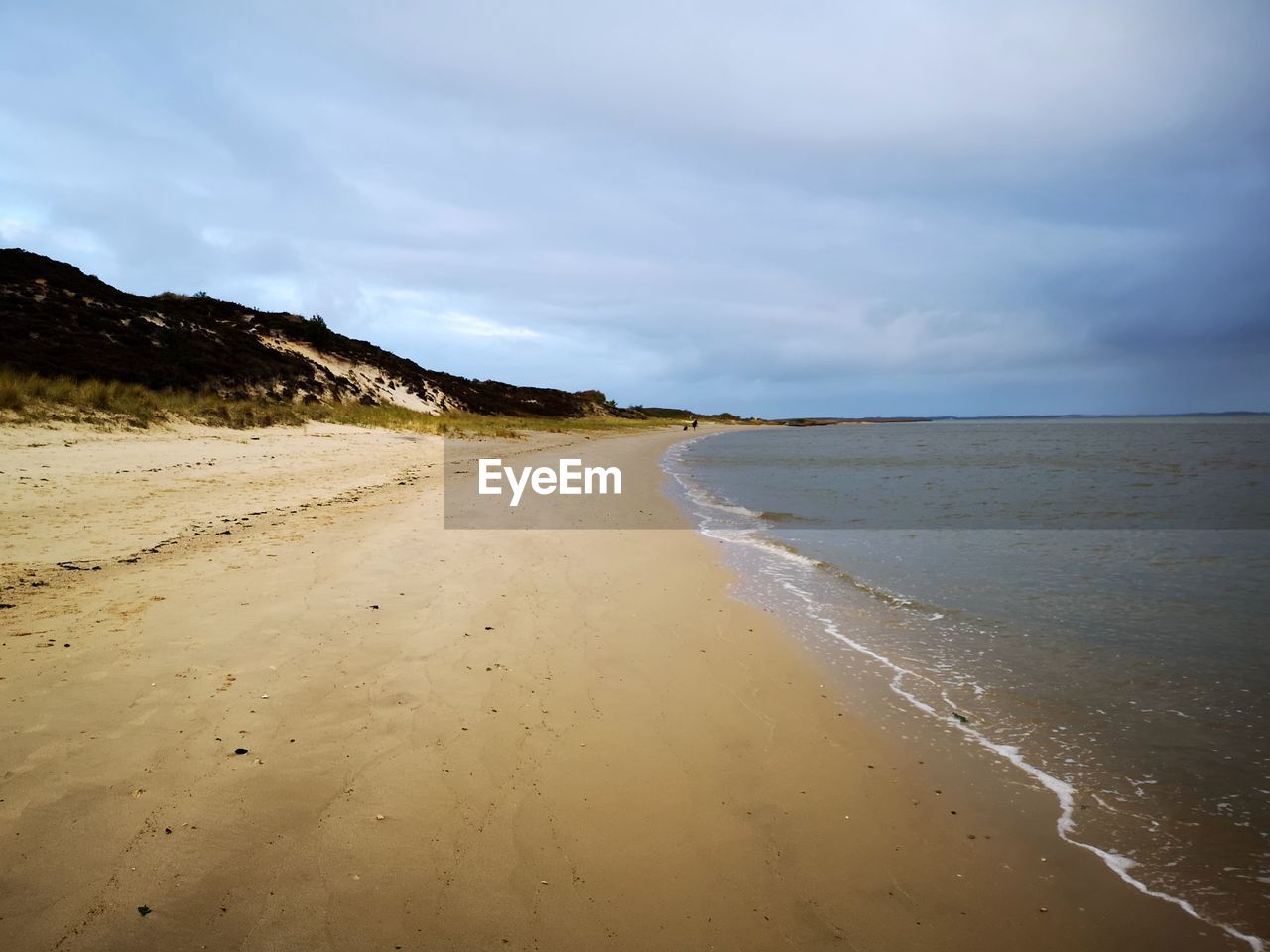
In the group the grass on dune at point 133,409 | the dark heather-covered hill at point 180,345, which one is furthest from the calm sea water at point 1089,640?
the dark heather-covered hill at point 180,345

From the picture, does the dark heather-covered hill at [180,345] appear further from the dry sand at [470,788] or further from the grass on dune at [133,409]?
the dry sand at [470,788]

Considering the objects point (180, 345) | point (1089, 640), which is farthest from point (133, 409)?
point (1089, 640)

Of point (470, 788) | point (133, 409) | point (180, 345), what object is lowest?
point (470, 788)

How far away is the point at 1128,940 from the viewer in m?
2.60

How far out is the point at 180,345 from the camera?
29.7 metres

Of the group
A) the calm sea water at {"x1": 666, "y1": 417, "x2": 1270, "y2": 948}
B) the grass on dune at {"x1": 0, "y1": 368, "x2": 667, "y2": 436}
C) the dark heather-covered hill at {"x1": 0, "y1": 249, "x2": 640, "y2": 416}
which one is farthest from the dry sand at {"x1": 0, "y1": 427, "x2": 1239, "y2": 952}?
the dark heather-covered hill at {"x1": 0, "y1": 249, "x2": 640, "y2": 416}

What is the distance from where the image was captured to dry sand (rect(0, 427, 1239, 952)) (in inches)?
101

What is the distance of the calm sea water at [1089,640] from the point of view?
3.42 meters

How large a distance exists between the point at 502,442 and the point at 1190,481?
27.5m

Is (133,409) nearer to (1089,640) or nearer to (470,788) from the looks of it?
(470,788)

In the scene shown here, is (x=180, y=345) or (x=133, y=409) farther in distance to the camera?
(x=180, y=345)

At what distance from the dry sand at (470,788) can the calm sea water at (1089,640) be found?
0.40 meters

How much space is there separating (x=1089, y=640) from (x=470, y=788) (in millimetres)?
5853

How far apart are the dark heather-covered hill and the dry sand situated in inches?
883
